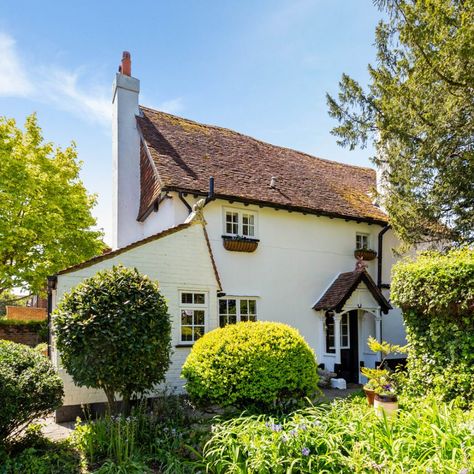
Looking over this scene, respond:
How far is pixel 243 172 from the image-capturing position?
45.8ft

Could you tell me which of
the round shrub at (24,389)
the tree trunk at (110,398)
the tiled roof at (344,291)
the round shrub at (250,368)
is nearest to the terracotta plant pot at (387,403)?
the round shrub at (250,368)

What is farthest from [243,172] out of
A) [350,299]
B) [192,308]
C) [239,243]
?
[350,299]

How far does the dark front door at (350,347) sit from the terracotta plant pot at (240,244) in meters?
4.91

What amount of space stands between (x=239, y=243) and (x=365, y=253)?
558 cm

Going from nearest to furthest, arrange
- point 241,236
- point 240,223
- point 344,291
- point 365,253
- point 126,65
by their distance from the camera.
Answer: point 241,236 < point 240,223 < point 344,291 < point 365,253 < point 126,65

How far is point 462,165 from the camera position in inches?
432

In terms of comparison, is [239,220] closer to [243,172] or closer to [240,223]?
[240,223]

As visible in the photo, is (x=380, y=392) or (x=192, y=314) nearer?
(x=380, y=392)

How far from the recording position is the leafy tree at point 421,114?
9562mm

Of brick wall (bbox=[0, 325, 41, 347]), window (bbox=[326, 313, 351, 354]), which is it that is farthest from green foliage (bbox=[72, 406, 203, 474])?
brick wall (bbox=[0, 325, 41, 347])

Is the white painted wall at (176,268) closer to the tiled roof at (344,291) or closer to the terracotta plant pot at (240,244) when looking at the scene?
the terracotta plant pot at (240,244)

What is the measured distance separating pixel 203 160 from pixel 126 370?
334 inches

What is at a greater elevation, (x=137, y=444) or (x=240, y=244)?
(x=240, y=244)

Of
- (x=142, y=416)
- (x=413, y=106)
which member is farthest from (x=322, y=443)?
(x=413, y=106)
